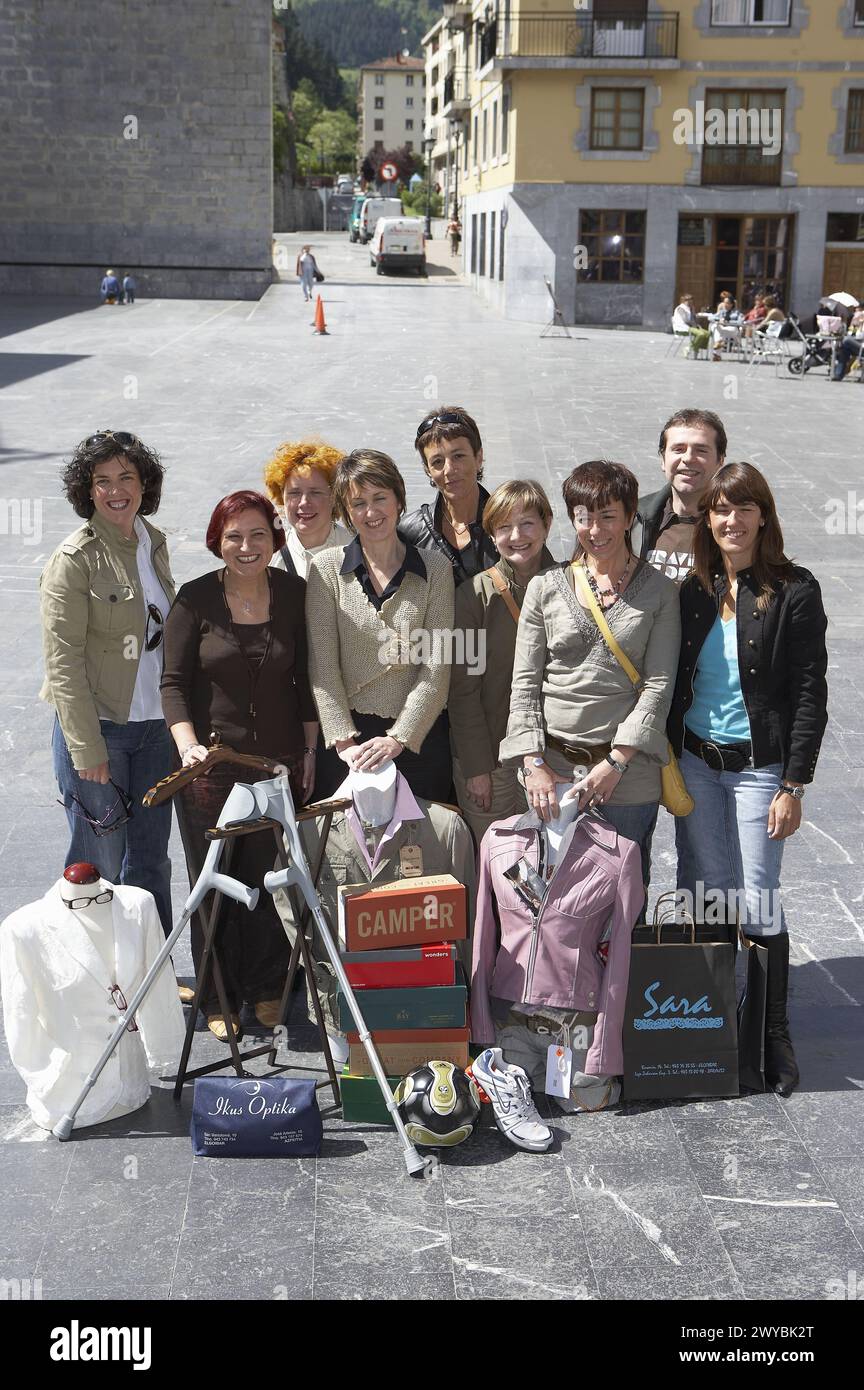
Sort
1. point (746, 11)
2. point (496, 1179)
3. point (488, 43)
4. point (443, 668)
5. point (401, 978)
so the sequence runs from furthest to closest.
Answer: point (488, 43), point (746, 11), point (443, 668), point (401, 978), point (496, 1179)

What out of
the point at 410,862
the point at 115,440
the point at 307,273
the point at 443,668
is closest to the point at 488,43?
the point at 307,273

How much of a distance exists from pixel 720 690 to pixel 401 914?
1303mm

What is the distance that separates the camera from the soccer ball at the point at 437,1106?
13.3 ft

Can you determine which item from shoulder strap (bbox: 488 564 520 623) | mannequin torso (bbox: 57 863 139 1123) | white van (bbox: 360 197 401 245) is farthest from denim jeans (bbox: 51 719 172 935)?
white van (bbox: 360 197 401 245)

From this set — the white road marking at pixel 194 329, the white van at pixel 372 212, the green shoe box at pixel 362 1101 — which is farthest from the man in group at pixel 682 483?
the white van at pixel 372 212

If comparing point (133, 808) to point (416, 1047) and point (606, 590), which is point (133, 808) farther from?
point (606, 590)

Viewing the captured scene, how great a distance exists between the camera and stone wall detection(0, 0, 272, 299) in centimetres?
3456

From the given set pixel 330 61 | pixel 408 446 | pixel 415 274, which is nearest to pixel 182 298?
pixel 415 274

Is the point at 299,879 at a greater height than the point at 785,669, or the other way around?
the point at 785,669

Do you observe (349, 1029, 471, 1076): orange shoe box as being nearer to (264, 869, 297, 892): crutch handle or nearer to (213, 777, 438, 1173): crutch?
(213, 777, 438, 1173): crutch

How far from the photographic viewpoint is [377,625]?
177 inches

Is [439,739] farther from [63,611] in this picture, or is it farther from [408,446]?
[408,446]

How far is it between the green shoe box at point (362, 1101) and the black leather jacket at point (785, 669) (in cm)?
165

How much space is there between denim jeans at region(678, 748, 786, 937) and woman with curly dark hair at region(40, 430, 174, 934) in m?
1.96
